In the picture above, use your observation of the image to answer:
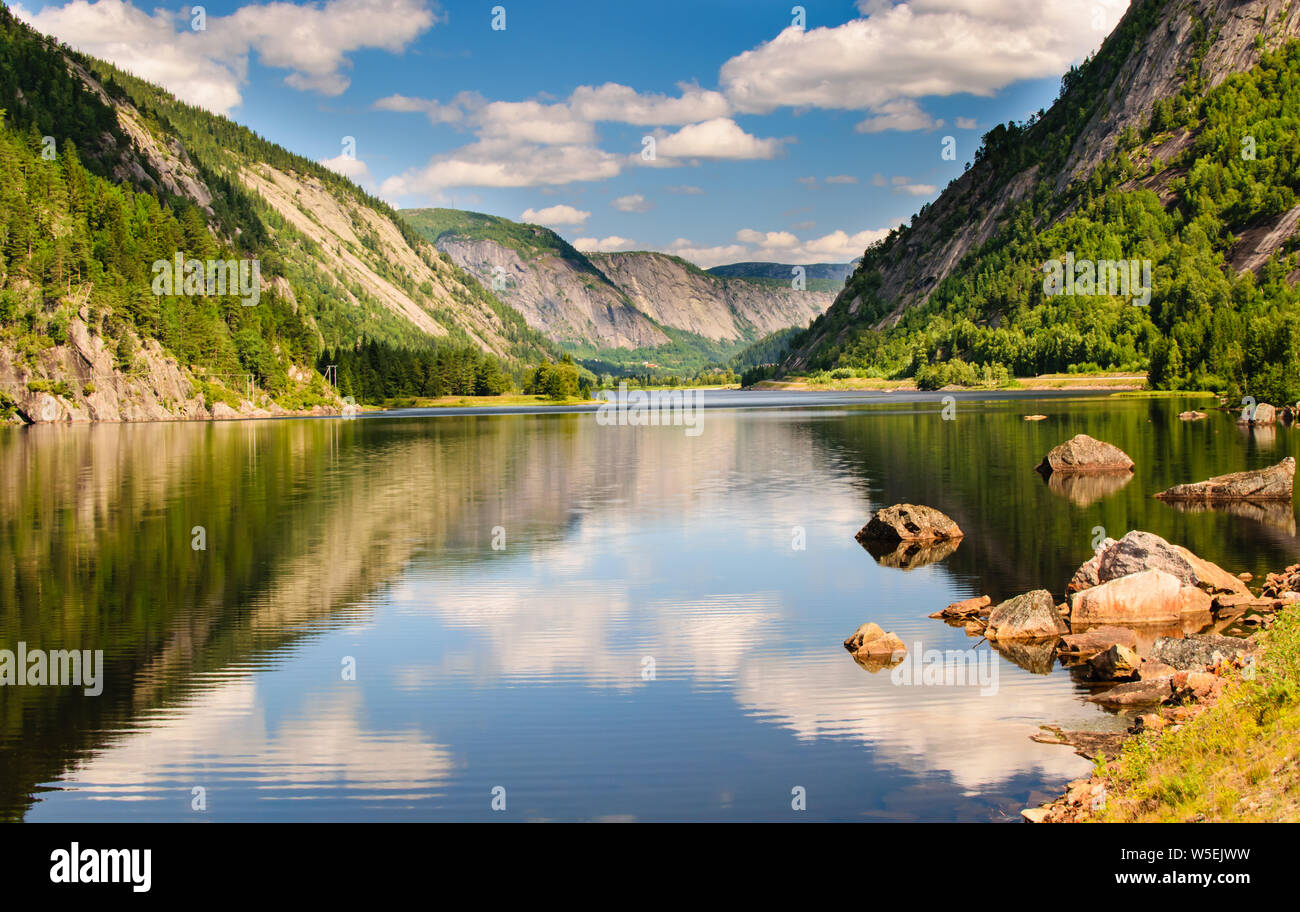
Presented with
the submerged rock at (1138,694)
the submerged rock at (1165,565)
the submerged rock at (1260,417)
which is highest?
the submerged rock at (1260,417)

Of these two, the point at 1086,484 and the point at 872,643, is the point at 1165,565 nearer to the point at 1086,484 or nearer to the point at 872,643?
the point at 872,643

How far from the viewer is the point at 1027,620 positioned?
25.1m

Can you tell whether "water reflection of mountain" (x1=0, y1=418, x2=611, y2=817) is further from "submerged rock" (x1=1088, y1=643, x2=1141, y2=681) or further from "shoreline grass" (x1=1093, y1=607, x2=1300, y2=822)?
"submerged rock" (x1=1088, y1=643, x2=1141, y2=681)

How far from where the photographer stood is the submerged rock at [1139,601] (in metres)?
26.2

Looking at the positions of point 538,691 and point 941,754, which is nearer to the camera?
point 941,754

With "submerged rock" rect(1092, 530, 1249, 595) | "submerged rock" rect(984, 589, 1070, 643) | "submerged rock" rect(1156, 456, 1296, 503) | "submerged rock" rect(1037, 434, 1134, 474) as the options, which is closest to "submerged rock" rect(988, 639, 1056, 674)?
"submerged rock" rect(984, 589, 1070, 643)

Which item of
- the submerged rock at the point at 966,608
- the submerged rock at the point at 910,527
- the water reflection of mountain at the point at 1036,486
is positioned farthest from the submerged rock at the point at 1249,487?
the submerged rock at the point at 966,608

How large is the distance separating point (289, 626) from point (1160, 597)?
2359 centimetres

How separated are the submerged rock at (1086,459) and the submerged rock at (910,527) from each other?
24623mm

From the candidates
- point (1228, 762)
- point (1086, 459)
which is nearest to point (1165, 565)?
point (1228, 762)

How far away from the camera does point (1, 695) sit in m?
21.0

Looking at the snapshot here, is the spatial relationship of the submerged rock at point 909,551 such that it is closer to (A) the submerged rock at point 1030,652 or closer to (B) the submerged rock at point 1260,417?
(A) the submerged rock at point 1030,652
